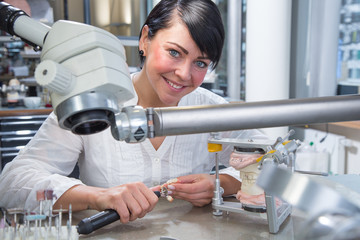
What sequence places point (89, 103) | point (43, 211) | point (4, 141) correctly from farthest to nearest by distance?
point (4, 141) → point (43, 211) → point (89, 103)

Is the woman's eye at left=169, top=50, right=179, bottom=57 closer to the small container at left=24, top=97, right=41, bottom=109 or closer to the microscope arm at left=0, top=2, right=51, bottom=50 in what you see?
the microscope arm at left=0, top=2, right=51, bottom=50

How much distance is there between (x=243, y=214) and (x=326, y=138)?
216 cm

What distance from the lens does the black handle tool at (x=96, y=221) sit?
0.87m

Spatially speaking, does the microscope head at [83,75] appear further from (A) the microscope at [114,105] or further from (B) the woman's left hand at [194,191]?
(B) the woman's left hand at [194,191]

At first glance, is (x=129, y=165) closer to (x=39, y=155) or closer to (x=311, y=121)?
(x=39, y=155)

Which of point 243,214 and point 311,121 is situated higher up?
point 311,121

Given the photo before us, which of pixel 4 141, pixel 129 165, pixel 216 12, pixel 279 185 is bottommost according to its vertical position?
pixel 4 141

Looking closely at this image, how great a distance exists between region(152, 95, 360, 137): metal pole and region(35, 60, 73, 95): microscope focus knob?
0.12 meters

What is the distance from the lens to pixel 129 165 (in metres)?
1.32

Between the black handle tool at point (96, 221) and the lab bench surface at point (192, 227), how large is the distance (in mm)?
16

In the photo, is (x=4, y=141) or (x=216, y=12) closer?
(x=216, y=12)

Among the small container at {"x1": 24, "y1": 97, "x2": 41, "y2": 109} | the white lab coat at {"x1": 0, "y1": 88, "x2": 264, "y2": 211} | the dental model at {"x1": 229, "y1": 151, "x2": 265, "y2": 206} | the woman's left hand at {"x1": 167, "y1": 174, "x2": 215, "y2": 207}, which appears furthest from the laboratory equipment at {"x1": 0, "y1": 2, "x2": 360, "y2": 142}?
the small container at {"x1": 24, "y1": 97, "x2": 41, "y2": 109}

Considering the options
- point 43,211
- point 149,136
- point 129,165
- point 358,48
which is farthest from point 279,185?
point 358,48

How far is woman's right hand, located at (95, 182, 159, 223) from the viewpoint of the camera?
925 millimetres
